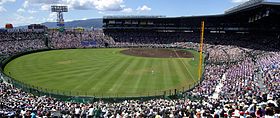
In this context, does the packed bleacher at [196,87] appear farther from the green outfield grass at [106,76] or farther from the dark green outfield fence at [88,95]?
the green outfield grass at [106,76]

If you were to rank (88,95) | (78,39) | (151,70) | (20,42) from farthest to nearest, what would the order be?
(78,39), (20,42), (151,70), (88,95)

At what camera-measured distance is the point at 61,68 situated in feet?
170

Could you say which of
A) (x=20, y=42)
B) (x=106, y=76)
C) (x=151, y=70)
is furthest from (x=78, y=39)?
(x=106, y=76)

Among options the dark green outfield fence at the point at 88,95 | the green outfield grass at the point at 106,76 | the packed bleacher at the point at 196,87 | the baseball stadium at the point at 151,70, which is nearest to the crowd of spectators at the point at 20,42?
the packed bleacher at the point at 196,87

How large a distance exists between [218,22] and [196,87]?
59654 millimetres

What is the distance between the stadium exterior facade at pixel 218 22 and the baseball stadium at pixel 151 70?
0.79ft

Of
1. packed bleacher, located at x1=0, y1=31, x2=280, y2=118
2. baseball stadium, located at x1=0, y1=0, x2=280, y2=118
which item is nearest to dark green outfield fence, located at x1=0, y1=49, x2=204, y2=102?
baseball stadium, located at x1=0, y1=0, x2=280, y2=118

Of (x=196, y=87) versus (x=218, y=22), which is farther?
(x=218, y=22)

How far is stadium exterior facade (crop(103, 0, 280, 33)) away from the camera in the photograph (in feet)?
187

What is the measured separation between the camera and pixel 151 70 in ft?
165

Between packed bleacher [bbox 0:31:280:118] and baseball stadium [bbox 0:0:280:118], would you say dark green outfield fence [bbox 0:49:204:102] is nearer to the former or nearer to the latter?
baseball stadium [bbox 0:0:280:118]

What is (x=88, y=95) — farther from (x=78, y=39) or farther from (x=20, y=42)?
(x=78, y=39)

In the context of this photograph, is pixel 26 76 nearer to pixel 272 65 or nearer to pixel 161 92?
pixel 161 92

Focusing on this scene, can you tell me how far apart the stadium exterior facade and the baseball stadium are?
24 centimetres
